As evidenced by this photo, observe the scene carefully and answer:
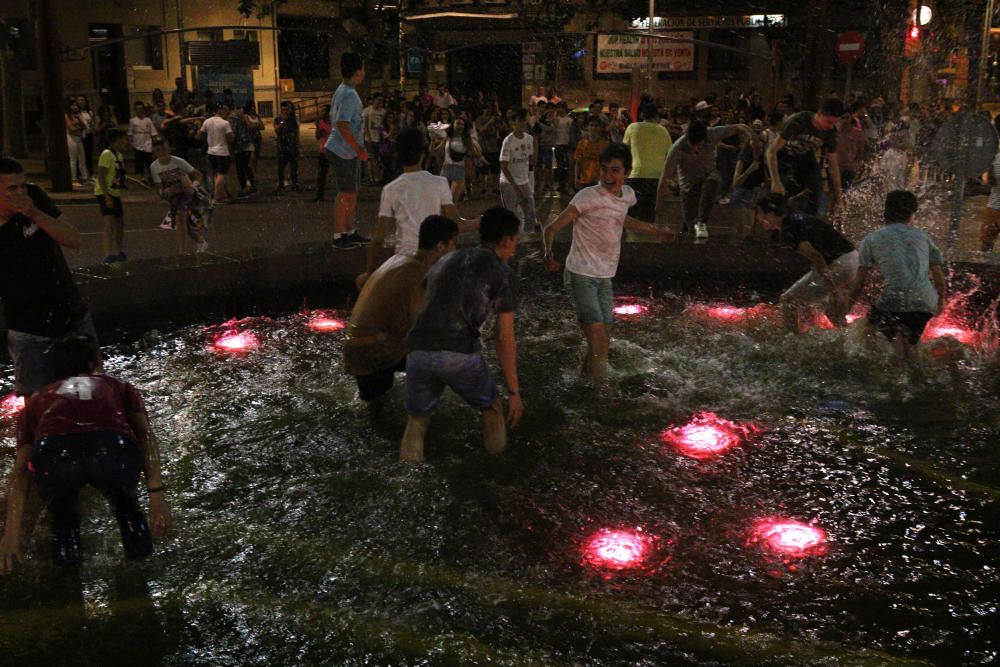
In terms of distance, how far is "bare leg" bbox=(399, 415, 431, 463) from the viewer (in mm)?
5609

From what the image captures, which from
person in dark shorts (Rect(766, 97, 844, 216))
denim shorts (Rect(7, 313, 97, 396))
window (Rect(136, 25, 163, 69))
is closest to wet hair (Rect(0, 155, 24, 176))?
denim shorts (Rect(7, 313, 97, 396))

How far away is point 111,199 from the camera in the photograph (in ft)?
35.4

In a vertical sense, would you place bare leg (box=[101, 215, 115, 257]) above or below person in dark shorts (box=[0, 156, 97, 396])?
below

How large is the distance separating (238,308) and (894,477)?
20.7 feet

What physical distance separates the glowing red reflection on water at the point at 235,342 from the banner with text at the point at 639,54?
27843 mm

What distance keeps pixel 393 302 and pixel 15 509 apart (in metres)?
2.62

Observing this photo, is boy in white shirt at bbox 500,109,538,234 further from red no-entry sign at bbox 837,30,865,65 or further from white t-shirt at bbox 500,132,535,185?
red no-entry sign at bbox 837,30,865,65

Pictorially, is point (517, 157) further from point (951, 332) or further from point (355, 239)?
point (951, 332)

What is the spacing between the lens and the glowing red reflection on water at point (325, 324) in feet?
30.1

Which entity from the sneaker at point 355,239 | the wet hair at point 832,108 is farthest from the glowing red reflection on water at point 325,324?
the wet hair at point 832,108

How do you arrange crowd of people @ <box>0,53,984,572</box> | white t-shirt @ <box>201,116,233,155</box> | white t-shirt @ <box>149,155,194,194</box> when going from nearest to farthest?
crowd of people @ <box>0,53,984,572</box> → white t-shirt @ <box>149,155,194,194</box> → white t-shirt @ <box>201,116,233,155</box>

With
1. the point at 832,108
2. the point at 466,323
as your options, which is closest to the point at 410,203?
the point at 466,323

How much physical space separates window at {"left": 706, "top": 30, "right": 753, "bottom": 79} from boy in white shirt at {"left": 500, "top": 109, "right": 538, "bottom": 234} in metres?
28.2

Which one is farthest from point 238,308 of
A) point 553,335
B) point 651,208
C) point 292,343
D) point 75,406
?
point 75,406
